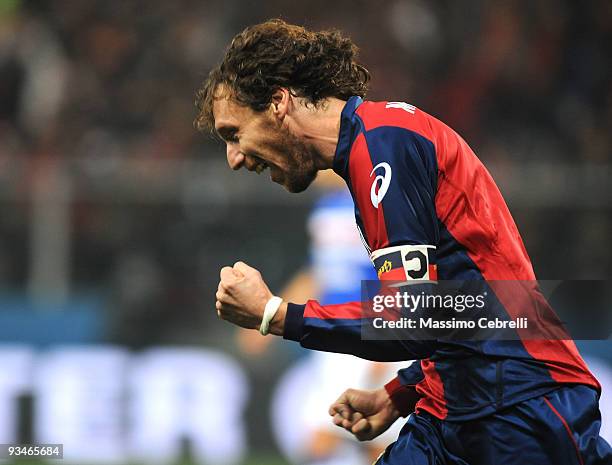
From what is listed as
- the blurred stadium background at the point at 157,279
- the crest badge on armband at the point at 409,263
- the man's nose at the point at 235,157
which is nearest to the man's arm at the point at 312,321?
the crest badge on armband at the point at 409,263

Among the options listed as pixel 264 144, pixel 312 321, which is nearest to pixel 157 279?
pixel 264 144

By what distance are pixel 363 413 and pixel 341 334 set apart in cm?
69

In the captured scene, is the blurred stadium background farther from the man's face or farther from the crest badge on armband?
the crest badge on armband

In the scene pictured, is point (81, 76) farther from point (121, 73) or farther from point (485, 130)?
point (485, 130)

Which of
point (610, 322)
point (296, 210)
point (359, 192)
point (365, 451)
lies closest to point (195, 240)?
point (296, 210)

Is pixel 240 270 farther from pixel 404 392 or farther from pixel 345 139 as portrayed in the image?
pixel 404 392

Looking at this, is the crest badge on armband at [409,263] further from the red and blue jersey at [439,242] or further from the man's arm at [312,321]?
the man's arm at [312,321]

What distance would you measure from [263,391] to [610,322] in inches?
107

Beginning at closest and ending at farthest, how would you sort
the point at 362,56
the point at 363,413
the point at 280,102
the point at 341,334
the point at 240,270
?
the point at 341,334 < the point at 240,270 < the point at 280,102 < the point at 363,413 < the point at 362,56

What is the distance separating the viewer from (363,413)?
4117 mm

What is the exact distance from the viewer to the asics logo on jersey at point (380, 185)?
3.45m

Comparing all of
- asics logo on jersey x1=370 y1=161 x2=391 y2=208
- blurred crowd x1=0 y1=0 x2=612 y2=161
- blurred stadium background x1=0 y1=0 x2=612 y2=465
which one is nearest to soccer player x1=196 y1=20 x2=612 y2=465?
asics logo on jersey x1=370 y1=161 x2=391 y2=208

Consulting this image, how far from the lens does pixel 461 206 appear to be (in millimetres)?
3594

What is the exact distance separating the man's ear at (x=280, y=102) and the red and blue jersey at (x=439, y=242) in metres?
0.24
